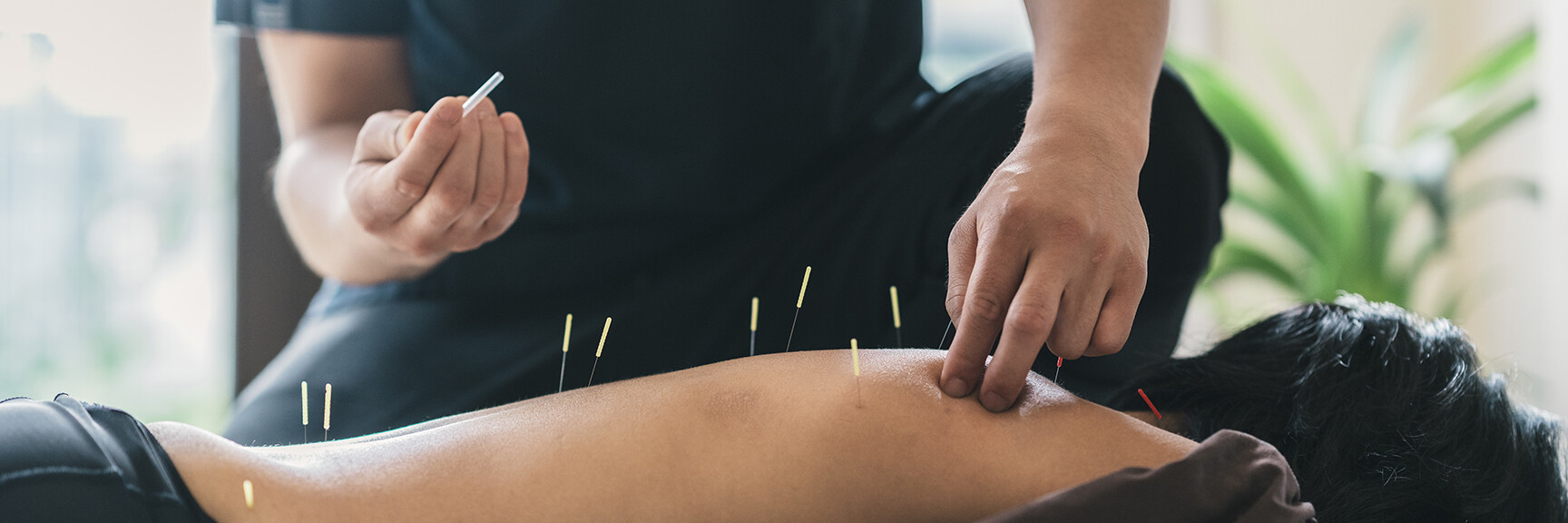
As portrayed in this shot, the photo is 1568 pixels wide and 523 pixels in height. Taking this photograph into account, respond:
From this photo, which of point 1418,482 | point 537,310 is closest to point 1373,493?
point 1418,482

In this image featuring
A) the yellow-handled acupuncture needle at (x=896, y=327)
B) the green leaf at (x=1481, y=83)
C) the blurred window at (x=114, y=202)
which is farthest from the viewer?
the green leaf at (x=1481, y=83)

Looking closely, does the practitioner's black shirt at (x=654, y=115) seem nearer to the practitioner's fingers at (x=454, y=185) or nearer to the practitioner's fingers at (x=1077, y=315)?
the practitioner's fingers at (x=454, y=185)

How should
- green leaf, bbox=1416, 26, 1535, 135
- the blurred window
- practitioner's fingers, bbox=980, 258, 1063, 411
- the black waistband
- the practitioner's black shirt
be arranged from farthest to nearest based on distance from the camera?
green leaf, bbox=1416, 26, 1535, 135 < the blurred window < the practitioner's black shirt < practitioner's fingers, bbox=980, 258, 1063, 411 < the black waistband

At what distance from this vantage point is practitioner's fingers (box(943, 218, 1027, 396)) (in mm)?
701

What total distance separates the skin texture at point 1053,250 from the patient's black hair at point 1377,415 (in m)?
0.16

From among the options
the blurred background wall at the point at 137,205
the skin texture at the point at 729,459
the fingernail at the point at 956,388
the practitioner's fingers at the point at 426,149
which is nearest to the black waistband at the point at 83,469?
the skin texture at the point at 729,459

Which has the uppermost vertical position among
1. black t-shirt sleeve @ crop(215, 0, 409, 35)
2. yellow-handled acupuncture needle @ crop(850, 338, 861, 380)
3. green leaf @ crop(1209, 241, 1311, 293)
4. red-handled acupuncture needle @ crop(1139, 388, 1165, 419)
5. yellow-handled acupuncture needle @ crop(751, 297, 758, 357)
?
black t-shirt sleeve @ crop(215, 0, 409, 35)

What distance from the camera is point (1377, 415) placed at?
78 cm

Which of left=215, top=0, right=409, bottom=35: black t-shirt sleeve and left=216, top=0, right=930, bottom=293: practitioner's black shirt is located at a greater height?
left=215, top=0, right=409, bottom=35: black t-shirt sleeve

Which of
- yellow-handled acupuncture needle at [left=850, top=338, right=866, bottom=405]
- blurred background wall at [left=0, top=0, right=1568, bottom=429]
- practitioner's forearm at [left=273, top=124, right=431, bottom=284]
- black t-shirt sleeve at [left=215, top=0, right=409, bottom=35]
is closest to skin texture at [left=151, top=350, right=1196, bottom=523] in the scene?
yellow-handled acupuncture needle at [left=850, top=338, right=866, bottom=405]

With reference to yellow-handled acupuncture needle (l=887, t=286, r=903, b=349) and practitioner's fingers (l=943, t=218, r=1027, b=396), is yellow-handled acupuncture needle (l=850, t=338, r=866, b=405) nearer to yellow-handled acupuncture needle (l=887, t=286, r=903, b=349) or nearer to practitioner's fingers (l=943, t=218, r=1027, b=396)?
practitioner's fingers (l=943, t=218, r=1027, b=396)

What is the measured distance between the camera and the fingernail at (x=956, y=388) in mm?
713

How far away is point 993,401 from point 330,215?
3.01 ft

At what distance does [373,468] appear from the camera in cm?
67
